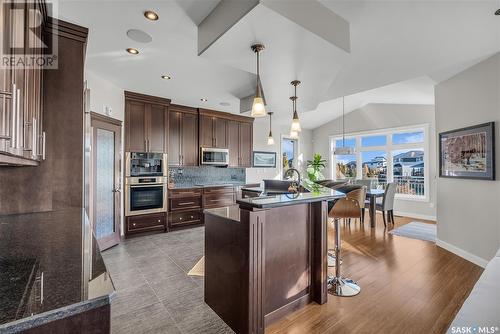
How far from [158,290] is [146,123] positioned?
3073mm

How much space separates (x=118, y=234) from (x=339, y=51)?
4.18 metres

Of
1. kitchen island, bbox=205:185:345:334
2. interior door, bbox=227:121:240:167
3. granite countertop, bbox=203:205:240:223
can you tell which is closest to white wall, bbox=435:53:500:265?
kitchen island, bbox=205:185:345:334

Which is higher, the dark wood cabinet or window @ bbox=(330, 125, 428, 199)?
window @ bbox=(330, 125, 428, 199)

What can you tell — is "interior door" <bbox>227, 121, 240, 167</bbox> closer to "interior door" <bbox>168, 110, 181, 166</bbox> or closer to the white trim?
"interior door" <bbox>168, 110, 181, 166</bbox>

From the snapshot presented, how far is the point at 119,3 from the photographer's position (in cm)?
197

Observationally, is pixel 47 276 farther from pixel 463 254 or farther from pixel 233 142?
Answer: pixel 233 142

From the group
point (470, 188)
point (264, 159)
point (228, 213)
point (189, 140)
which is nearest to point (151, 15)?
point (228, 213)

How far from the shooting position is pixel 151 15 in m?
2.08

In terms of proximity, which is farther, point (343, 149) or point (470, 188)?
point (343, 149)

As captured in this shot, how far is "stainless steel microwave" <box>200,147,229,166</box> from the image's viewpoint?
535 centimetres

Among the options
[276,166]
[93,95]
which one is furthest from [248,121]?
[93,95]

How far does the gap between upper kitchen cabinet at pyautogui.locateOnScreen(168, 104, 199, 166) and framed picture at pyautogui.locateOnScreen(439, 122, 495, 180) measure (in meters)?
4.61

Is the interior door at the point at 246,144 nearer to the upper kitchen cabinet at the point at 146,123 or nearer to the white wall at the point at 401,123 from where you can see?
the upper kitchen cabinet at the point at 146,123

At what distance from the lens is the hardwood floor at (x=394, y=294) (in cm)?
198
